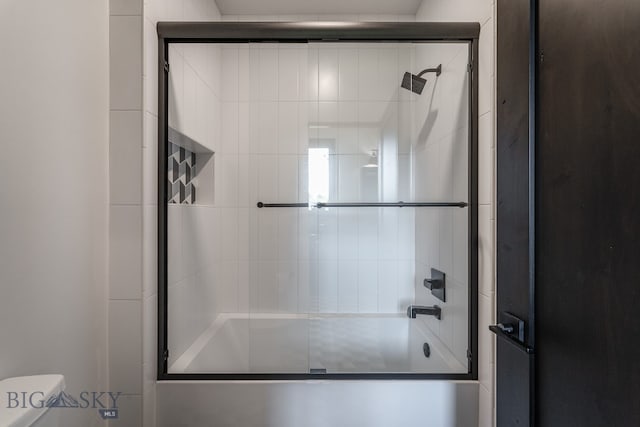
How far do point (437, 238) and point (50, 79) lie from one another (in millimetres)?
1679

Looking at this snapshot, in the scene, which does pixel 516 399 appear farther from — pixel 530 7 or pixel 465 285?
pixel 530 7

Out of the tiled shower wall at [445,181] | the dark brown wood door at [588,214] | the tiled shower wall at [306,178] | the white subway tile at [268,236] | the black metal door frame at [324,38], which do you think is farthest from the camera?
the white subway tile at [268,236]

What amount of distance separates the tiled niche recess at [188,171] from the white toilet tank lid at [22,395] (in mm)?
980

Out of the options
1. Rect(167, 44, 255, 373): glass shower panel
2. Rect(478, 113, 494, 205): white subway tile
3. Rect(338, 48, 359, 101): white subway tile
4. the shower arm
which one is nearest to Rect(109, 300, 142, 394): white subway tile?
Rect(167, 44, 255, 373): glass shower panel

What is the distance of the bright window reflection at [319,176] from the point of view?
6.40 ft

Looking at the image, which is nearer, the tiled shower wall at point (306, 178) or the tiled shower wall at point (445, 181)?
the tiled shower wall at point (445, 181)

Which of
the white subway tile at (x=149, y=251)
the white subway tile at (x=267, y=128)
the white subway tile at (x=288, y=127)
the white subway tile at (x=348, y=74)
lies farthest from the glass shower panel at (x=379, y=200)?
the white subway tile at (x=149, y=251)

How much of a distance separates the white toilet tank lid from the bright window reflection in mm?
1425

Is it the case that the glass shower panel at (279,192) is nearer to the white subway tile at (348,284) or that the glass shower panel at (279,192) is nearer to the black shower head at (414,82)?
the white subway tile at (348,284)

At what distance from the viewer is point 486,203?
1.27m

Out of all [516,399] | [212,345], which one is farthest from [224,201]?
[516,399]

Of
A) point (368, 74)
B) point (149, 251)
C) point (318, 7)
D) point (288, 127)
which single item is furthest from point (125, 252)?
point (318, 7)

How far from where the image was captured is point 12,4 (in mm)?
782

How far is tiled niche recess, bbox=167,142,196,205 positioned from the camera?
5.48 feet
